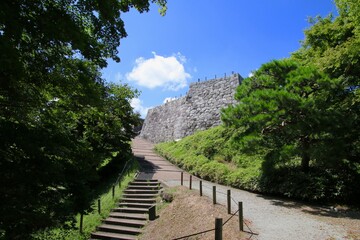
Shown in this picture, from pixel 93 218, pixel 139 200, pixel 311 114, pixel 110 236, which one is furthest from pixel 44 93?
pixel 139 200

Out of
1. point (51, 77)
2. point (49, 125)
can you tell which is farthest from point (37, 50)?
point (49, 125)

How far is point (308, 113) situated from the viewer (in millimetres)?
9297

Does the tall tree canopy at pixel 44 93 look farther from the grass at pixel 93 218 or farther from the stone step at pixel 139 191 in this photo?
the stone step at pixel 139 191

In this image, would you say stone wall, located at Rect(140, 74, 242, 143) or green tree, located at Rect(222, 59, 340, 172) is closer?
green tree, located at Rect(222, 59, 340, 172)

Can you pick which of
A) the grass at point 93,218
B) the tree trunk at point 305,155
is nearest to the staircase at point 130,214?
the grass at point 93,218

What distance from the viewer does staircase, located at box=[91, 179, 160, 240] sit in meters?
10.6

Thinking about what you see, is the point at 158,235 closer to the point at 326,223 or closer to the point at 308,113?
the point at 326,223

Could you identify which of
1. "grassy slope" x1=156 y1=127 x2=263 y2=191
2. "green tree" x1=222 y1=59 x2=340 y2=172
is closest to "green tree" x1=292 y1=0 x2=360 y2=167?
"green tree" x1=222 y1=59 x2=340 y2=172

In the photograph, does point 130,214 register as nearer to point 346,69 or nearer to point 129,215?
point 129,215

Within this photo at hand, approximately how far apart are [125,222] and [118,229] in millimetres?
426

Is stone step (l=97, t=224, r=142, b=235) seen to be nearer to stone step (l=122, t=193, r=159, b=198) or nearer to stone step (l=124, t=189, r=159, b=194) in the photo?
stone step (l=122, t=193, r=159, b=198)

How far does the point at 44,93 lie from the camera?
570 centimetres

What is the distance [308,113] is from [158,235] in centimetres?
634

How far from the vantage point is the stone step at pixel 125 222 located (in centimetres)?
1081
